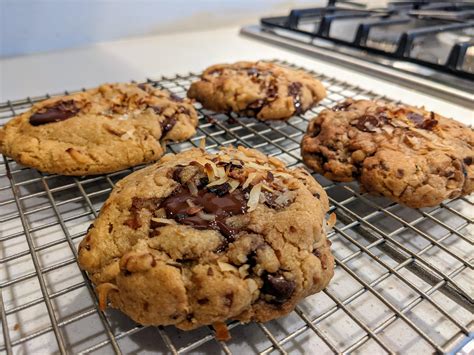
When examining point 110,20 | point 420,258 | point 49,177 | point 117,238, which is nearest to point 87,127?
point 49,177

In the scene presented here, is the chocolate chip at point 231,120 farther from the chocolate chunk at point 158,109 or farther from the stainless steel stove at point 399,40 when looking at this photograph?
the stainless steel stove at point 399,40

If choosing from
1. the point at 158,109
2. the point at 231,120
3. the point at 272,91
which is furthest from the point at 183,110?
the point at 272,91

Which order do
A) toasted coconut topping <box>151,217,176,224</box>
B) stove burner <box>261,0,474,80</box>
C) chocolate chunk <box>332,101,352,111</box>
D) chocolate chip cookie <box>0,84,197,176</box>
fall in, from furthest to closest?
stove burner <box>261,0,474,80</box>
chocolate chunk <box>332,101,352,111</box>
chocolate chip cookie <box>0,84,197,176</box>
toasted coconut topping <box>151,217,176,224</box>

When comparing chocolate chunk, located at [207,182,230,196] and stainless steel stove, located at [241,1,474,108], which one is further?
stainless steel stove, located at [241,1,474,108]

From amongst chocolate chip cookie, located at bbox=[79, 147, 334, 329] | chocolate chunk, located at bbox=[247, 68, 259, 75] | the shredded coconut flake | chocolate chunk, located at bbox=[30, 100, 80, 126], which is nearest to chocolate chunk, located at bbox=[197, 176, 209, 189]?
chocolate chip cookie, located at bbox=[79, 147, 334, 329]

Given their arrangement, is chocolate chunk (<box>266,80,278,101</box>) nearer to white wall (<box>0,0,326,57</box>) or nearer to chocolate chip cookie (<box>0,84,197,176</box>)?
chocolate chip cookie (<box>0,84,197,176</box>)

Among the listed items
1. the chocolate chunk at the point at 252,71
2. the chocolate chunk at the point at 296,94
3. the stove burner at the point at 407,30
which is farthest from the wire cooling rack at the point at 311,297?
the stove burner at the point at 407,30
